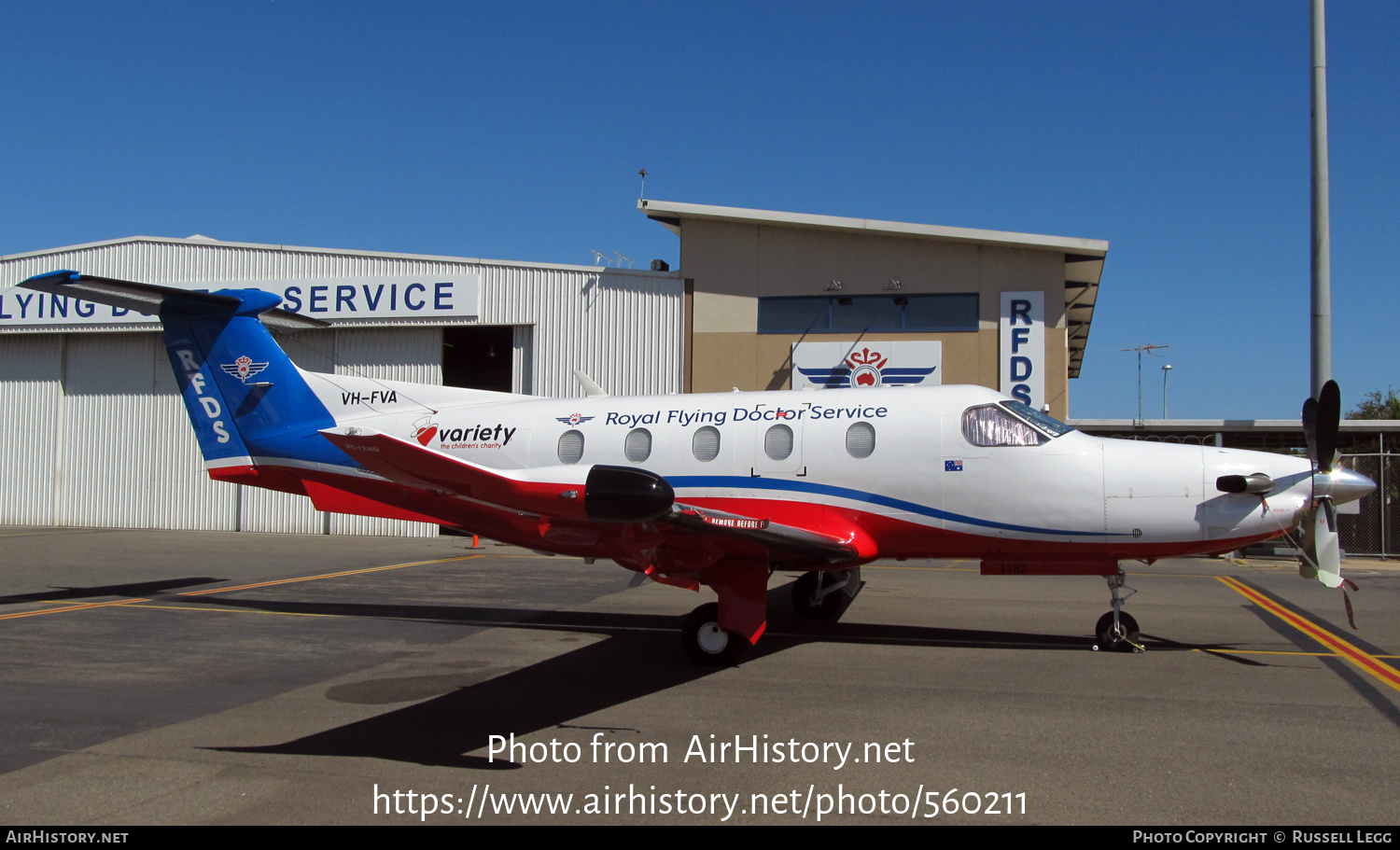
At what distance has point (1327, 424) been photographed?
8227 millimetres

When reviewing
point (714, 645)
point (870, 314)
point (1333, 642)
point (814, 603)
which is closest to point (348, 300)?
point (870, 314)

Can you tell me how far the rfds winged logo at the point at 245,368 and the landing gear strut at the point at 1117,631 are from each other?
1069 cm

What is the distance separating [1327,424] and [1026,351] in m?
12.7

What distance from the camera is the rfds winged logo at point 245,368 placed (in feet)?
37.8

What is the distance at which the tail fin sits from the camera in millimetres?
11420

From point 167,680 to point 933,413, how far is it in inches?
312

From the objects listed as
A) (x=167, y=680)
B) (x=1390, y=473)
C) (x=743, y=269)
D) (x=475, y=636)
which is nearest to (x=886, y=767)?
(x=475, y=636)

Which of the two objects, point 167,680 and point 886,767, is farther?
point 167,680

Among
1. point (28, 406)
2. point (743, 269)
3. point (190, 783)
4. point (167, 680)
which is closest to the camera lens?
point (190, 783)

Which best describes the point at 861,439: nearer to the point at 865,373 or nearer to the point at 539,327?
the point at 865,373

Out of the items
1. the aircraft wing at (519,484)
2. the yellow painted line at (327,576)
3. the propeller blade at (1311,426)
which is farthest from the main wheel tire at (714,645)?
the yellow painted line at (327,576)

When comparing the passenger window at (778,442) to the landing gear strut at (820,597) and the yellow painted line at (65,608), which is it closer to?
the landing gear strut at (820,597)

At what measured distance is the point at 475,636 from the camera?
10.1m

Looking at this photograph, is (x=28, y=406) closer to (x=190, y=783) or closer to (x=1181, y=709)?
(x=190, y=783)
